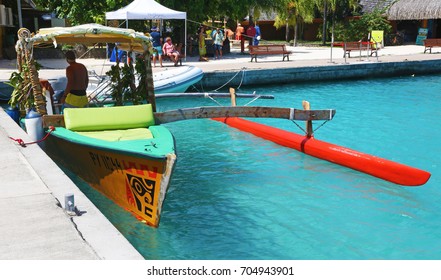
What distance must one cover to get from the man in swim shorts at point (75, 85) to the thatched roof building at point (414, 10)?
28988 mm

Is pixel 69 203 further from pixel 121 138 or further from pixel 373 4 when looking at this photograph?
pixel 373 4

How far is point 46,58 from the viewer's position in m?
25.5

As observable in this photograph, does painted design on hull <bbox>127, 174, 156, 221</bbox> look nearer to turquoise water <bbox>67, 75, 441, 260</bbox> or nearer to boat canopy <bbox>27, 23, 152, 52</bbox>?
turquoise water <bbox>67, 75, 441, 260</bbox>

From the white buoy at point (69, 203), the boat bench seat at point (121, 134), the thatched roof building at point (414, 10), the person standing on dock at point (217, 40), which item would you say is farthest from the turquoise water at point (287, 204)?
the thatched roof building at point (414, 10)

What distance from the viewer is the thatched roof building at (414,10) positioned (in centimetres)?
3368

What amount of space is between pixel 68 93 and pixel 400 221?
6096mm

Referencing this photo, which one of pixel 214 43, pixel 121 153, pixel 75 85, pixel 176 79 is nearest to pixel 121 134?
pixel 121 153

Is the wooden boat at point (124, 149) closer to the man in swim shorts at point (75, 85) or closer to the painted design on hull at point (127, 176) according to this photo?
the painted design on hull at point (127, 176)

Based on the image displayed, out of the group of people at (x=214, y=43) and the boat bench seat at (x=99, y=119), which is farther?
the group of people at (x=214, y=43)

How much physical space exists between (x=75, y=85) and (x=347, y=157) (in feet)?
16.7

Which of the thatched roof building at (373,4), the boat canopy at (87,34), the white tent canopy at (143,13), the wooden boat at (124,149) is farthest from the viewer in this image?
the thatched roof building at (373,4)

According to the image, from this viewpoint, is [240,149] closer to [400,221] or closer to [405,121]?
[400,221]

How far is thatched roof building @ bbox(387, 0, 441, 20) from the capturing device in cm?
3368
